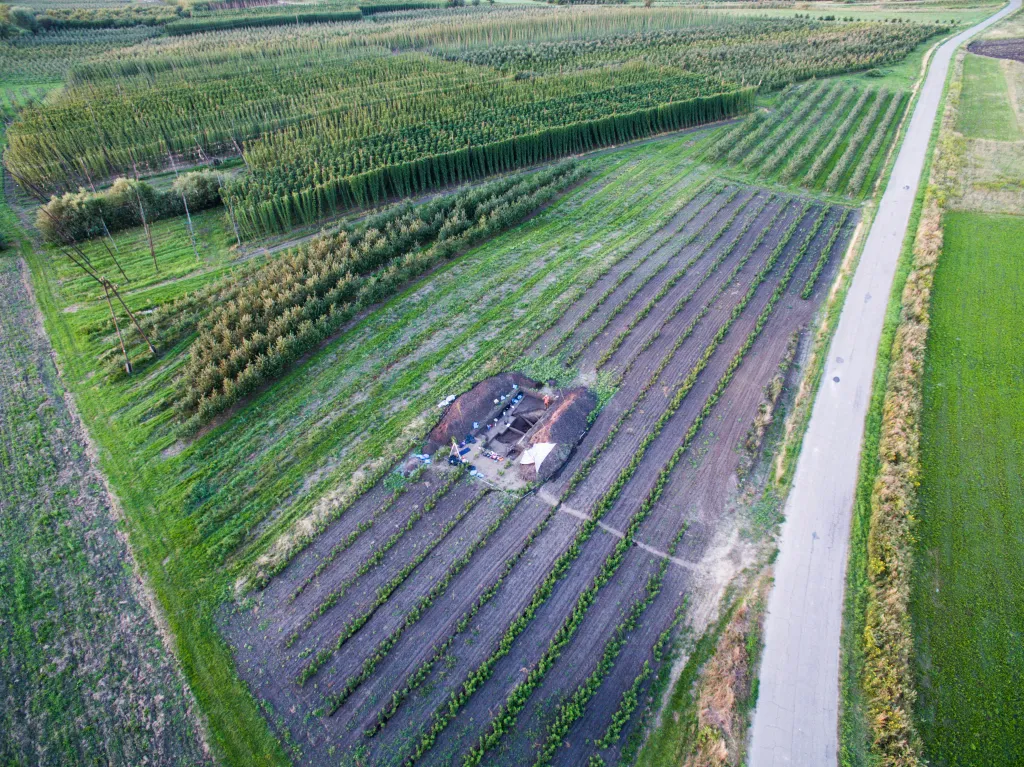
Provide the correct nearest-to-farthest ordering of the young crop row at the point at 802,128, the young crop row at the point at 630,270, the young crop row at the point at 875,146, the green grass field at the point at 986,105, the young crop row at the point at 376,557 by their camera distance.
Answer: the young crop row at the point at 376,557 → the young crop row at the point at 630,270 → the young crop row at the point at 875,146 → the young crop row at the point at 802,128 → the green grass field at the point at 986,105

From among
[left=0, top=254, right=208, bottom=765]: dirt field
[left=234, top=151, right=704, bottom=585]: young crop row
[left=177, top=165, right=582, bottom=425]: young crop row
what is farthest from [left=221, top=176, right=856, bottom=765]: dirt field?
[left=177, top=165, right=582, bottom=425]: young crop row

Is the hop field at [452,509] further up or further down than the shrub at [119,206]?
further down

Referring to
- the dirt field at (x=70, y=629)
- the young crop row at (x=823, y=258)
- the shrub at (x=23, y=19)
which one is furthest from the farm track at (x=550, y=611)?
the shrub at (x=23, y=19)

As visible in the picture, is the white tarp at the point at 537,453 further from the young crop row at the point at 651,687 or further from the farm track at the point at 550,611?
the young crop row at the point at 651,687

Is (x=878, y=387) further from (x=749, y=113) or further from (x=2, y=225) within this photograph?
(x=2, y=225)

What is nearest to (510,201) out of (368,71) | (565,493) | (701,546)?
(565,493)

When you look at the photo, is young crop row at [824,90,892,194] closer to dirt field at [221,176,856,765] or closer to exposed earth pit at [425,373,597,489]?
dirt field at [221,176,856,765]

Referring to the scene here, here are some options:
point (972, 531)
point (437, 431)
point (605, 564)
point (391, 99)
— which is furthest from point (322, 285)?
point (391, 99)

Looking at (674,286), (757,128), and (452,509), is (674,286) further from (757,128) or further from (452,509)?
(757,128)
